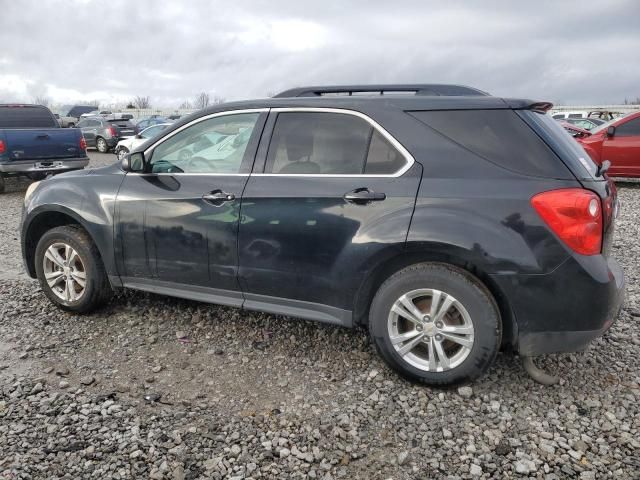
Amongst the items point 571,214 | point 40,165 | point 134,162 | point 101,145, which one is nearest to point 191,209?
point 134,162

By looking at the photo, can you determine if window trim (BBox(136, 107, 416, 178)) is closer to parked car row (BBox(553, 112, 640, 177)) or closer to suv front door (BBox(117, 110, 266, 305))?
suv front door (BBox(117, 110, 266, 305))

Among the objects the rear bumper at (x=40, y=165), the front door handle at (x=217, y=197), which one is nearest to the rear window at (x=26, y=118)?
the rear bumper at (x=40, y=165)

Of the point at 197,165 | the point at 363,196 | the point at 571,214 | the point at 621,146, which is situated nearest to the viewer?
the point at 571,214

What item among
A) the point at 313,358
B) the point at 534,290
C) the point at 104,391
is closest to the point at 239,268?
the point at 313,358

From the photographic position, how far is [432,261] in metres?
2.87

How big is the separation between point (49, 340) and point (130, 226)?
1.01 metres

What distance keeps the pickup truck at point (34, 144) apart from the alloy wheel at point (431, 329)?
961cm

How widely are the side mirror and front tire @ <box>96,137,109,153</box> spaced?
2030 centimetres

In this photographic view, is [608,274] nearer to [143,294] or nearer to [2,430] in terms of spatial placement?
[2,430]

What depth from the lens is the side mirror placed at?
364 centimetres

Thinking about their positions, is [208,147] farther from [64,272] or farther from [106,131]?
[106,131]

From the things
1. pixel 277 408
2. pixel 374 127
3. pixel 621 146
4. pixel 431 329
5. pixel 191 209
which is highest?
pixel 374 127

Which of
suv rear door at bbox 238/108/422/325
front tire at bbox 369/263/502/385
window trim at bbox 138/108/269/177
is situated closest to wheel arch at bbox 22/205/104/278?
window trim at bbox 138/108/269/177

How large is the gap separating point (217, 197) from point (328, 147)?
0.81 metres
